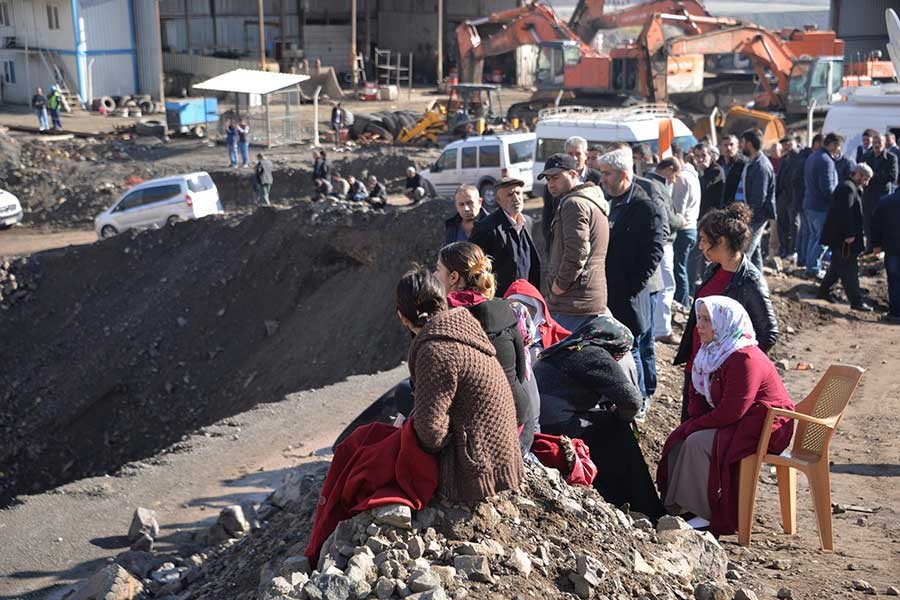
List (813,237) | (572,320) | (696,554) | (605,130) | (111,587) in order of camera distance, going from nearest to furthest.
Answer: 1. (696,554)
2. (111,587)
3. (572,320)
4. (813,237)
5. (605,130)

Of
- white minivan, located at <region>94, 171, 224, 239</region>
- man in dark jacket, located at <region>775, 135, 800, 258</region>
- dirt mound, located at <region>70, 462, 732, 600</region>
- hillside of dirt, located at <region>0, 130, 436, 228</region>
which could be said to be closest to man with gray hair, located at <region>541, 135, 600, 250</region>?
dirt mound, located at <region>70, 462, 732, 600</region>

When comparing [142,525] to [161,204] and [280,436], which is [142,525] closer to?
[280,436]

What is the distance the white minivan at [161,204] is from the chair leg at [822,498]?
64.6ft

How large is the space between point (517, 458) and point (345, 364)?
37.9 feet

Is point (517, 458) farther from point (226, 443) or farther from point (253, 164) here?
point (253, 164)

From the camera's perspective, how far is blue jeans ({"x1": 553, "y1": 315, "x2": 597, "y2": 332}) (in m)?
7.32

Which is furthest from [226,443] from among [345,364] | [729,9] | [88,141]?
[729,9]

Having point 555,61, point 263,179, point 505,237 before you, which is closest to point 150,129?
point 263,179

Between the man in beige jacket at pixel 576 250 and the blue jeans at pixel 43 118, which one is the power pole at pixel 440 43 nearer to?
the blue jeans at pixel 43 118

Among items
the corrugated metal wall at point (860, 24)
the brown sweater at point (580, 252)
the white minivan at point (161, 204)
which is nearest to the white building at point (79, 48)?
the white minivan at point (161, 204)

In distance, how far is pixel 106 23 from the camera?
135ft

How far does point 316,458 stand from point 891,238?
6.92 m

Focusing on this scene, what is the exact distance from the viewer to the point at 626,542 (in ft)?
17.5

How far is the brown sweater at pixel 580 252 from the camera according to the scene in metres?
7.14
